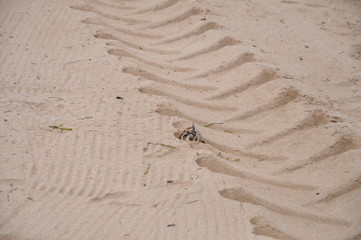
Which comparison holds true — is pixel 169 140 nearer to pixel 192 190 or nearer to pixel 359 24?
pixel 192 190

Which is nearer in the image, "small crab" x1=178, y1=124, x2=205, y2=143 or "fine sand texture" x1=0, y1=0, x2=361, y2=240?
"fine sand texture" x1=0, y1=0, x2=361, y2=240

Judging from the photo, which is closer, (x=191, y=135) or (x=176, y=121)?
(x=191, y=135)

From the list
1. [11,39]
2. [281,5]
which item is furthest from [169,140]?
[281,5]

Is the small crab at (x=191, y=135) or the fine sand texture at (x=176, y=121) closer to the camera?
the fine sand texture at (x=176, y=121)
